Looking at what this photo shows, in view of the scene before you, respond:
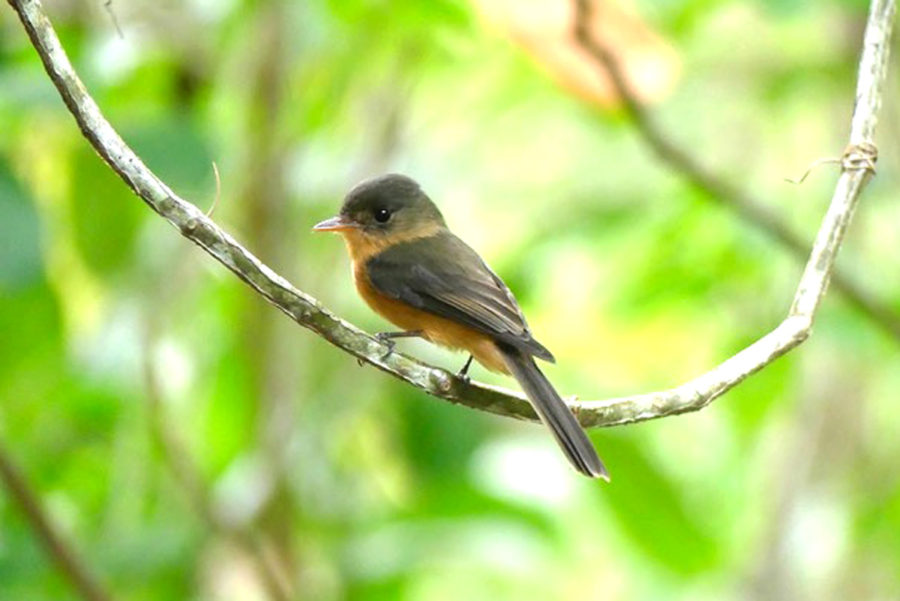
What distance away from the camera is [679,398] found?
2.51 metres

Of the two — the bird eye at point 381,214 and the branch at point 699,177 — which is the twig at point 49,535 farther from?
the branch at point 699,177

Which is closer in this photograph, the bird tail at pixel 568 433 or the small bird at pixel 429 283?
the bird tail at pixel 568 433

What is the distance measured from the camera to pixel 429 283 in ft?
11.2

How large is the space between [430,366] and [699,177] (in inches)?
53.1

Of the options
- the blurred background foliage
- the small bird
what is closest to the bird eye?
the small bird

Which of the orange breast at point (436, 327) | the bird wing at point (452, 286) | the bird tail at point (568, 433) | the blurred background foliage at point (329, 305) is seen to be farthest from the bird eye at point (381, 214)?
the bird tail at point (568, 433)

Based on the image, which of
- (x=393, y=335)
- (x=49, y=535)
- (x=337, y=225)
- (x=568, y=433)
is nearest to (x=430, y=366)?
(x=568, y=433)

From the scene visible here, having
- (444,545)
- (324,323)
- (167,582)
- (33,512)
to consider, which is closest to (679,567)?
(444,545)

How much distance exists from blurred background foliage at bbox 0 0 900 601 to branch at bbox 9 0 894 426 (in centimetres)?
99

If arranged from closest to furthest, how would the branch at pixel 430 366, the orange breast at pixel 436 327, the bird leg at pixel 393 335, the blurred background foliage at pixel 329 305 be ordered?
the branch at pixel 430 366
the bird leg at pixel 393 335
the orange breast at pixel 436 327
the blurred background foliage at pixel 329 305

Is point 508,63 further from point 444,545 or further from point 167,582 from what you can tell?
Answer: point 167,582

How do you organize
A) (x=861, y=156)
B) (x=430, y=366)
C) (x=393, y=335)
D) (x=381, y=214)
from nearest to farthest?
(x=430, y=366) → (x=861, y=156) → (x=393, y=335) → (x=381, y=214)

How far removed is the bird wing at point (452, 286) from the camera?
321cm

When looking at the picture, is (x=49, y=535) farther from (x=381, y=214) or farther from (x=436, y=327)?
(x=381, y=214)
